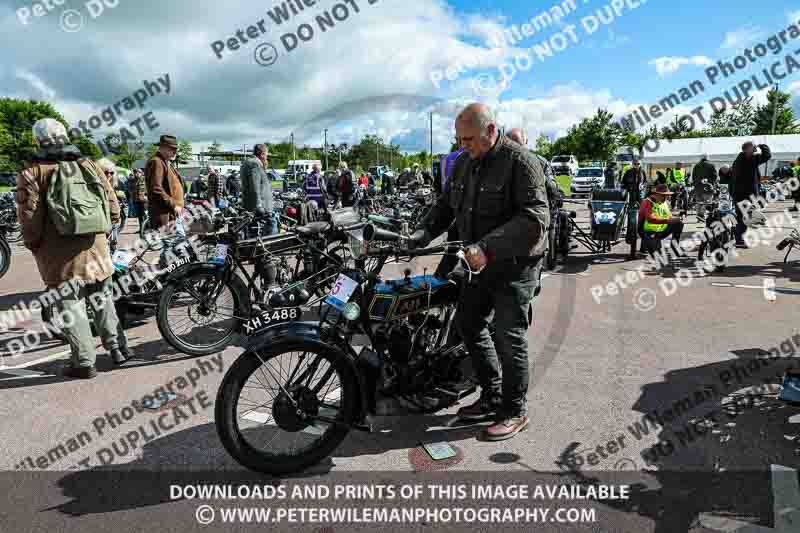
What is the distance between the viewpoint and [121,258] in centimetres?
511

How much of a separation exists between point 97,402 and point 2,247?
633 cm

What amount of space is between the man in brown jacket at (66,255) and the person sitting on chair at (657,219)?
306 inches

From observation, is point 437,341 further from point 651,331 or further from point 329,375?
point 651,331

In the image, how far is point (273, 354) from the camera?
263 centimetres

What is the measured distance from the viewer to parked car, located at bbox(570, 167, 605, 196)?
88.4 feet

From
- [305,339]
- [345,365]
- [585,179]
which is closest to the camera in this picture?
[305,339]

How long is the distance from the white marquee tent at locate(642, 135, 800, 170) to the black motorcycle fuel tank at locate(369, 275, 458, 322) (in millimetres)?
35591

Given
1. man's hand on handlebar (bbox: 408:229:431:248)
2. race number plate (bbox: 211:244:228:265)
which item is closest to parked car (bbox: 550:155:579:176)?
race number plate (bbox: 211:244:228:265)

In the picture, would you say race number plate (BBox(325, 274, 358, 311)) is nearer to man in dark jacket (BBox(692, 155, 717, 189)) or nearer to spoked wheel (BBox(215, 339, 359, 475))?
spoked wheel (BBox(215, 339, 359, 475))

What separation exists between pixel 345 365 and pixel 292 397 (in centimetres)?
34

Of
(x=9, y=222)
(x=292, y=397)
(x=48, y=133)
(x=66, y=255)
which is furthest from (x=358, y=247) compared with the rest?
(x=9, y=222)

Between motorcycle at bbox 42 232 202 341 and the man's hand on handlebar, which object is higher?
the man's hand on handlebar

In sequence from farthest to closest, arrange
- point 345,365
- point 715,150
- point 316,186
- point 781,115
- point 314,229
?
point 781,115 → point 715,150 → point 316,186 → point 314,229 → point 345,365

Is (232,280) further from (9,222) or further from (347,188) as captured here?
(9,222)
